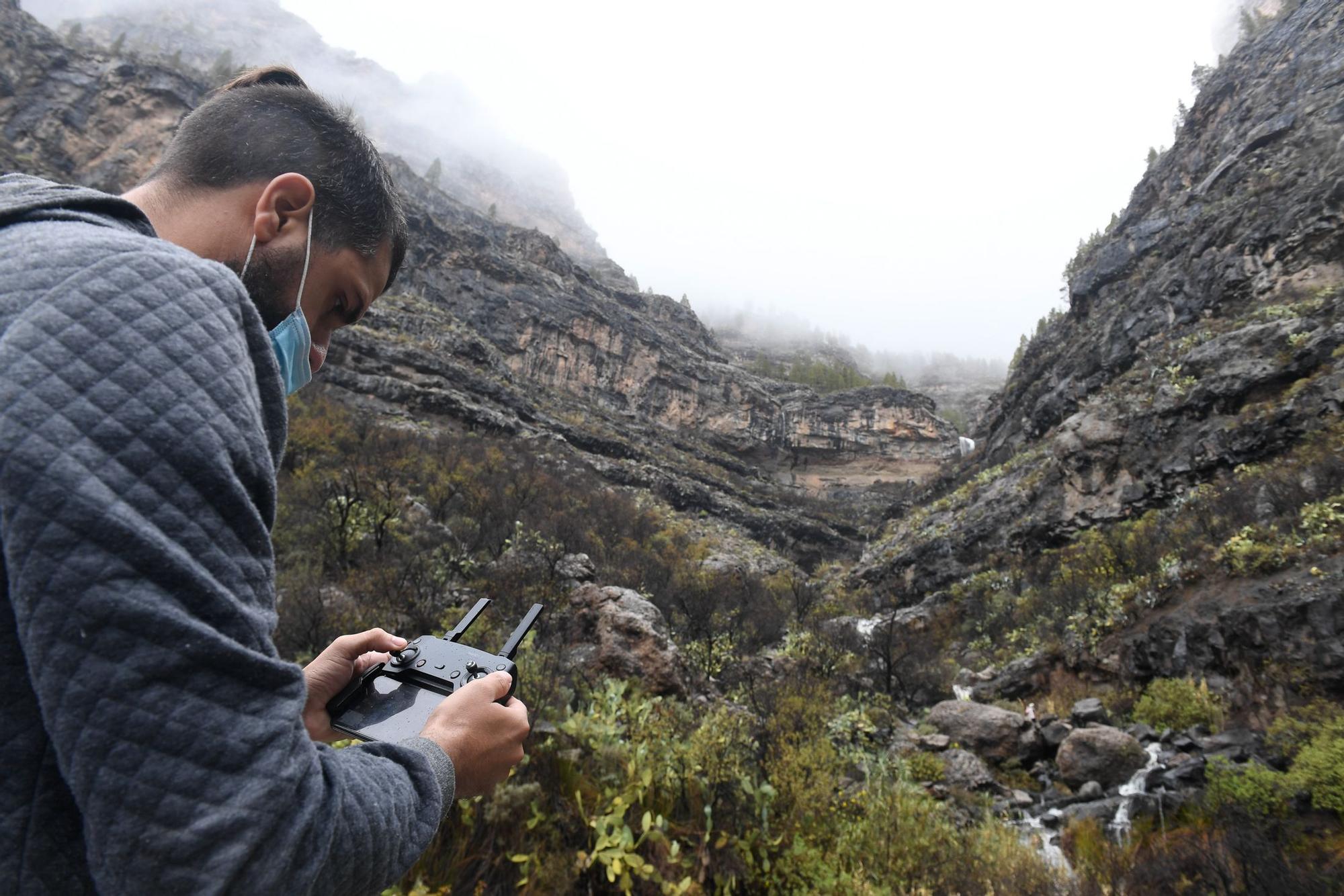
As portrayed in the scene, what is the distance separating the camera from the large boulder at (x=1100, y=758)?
607 cm

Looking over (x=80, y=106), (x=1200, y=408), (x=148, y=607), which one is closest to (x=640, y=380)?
(x=1200, y=408)

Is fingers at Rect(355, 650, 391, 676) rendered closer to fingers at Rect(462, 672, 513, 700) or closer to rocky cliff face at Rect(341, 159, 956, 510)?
fingers at Rect(462, 672, 513, 700)

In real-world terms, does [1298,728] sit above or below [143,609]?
above

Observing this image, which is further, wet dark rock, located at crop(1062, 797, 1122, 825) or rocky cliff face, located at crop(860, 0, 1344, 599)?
rocky cliff face, located at crop(860, 0, 1344, 599)

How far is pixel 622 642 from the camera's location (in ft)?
26.1

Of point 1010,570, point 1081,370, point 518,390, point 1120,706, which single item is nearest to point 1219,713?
point 1120,706

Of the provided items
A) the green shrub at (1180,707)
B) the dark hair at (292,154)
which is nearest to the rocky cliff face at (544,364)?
the green shrub at (1180,707)

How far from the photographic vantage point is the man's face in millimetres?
1119

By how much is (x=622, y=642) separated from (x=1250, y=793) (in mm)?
6321

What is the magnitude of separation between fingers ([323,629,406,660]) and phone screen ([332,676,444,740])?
0.10m

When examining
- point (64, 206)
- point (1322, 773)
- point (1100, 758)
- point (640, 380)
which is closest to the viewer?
point (64, 206)

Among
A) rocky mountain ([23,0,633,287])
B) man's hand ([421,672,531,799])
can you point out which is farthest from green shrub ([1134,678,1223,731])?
rocky mountain ([23,0,633,287])

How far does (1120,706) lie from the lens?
26.7 feet

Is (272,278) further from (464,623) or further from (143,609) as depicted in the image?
(464,623)
